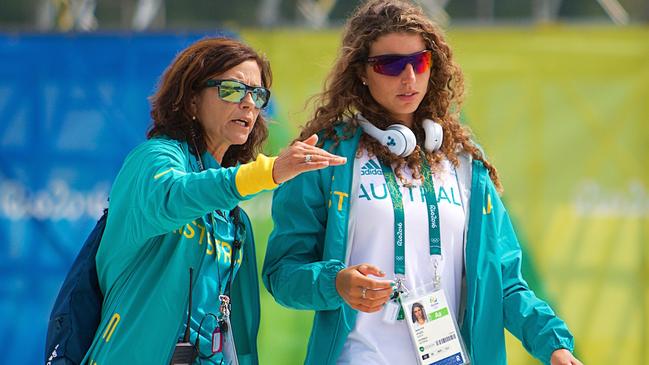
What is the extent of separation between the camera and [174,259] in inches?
101

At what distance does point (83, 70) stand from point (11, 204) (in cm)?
85

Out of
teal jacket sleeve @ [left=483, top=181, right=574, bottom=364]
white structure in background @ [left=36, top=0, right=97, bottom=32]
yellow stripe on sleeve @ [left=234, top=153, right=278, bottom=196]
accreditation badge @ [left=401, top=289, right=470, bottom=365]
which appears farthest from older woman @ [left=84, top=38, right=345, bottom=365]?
white structure in background @ [left=36, top=0, right=97, bottom=32]

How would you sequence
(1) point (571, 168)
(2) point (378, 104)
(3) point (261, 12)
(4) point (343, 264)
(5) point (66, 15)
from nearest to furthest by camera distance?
1. (4) point (343, 264)
2. (2) point (378, 104)
3. (1) point (571, 168)
4. (3) point (261, 12)
5. (5) point (66, 15)

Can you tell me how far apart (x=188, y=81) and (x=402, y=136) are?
66 centimetres

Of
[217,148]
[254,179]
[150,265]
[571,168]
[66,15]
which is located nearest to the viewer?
[254,179]

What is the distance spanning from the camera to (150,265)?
8.46 ft

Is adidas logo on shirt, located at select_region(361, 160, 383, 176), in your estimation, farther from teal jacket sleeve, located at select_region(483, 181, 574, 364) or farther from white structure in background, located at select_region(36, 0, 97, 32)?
white structure in background, located at select_region(36, 0, 97, 32)

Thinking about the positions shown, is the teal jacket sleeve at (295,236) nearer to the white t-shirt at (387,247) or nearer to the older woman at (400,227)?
the older woman at (400,227)

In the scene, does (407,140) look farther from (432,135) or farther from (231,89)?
(231,89)

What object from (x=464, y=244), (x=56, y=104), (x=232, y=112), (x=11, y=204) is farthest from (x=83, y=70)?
(x=464, y=244)

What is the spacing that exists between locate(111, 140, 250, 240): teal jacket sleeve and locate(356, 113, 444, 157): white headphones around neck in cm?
64

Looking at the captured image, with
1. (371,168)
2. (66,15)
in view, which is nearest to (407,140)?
(371,168)

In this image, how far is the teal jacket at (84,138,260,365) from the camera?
2463 mm

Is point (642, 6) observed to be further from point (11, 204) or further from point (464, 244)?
point (11, 204)
